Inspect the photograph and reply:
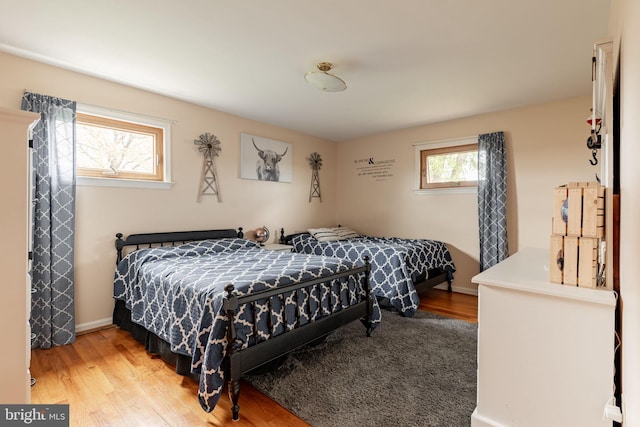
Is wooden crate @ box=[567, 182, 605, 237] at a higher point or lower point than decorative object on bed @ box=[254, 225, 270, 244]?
higher

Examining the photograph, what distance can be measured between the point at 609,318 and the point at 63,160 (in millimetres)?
3576

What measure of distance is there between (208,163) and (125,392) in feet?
7.99

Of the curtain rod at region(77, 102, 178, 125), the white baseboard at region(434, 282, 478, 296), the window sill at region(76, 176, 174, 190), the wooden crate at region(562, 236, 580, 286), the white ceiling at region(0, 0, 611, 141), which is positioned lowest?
the white baseboard at region(434, 282, 478, 296)

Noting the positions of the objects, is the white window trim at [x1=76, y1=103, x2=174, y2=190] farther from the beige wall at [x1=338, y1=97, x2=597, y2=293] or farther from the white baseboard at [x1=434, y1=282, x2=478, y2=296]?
the white baseboard at [x1=434, y1=282, x2=478, y2=296]

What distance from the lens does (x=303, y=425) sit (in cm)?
166

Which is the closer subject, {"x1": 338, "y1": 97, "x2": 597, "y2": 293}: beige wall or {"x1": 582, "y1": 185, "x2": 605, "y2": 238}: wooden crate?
{"x1": 582, "y1": 185, "x2": 605, "y2": 238}: wooden crate

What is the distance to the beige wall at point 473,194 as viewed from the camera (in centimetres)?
348

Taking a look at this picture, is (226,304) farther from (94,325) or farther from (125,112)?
(125,112)

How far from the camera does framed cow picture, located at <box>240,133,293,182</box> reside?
13.4 feet

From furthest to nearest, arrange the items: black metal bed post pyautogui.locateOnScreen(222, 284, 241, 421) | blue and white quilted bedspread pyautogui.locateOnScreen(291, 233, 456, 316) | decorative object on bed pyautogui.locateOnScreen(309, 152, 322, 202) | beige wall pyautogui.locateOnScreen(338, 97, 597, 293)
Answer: decorative object on bed pyautogui.locateOnScreen(309, 152, 322, 202) → beige wall pyautogui.locateOnScreen(338, 97, 597, 293) → blue and white quilted bedspread pyautogui.locateOnScreen(291, 233, 456, 316) → black metal bed post pyautogui.locateOnScreen(222, 284, 241, 421)

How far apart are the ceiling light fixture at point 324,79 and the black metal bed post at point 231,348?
1739 millimetres

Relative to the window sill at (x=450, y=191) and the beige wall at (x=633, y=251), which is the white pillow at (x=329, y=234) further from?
the beige wall at (x=633, y=251)

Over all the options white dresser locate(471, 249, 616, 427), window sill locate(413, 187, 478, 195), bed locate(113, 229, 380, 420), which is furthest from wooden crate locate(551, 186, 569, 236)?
window sill locate(413, 187, 478, 195)

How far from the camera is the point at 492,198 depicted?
3836 mm
